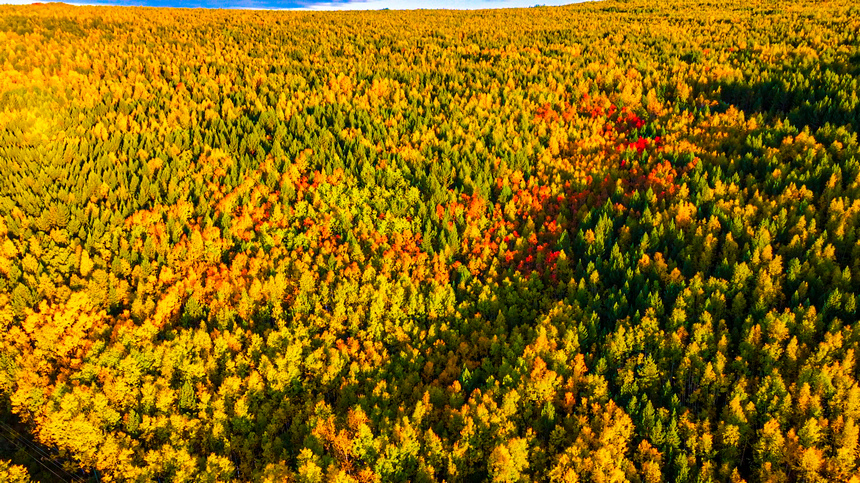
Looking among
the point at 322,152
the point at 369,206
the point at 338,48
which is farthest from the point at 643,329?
the point at 338,48

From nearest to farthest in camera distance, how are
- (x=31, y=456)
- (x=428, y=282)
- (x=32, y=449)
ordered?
(x=31, y=456)
(x=32, y=449)
(x=428, y=282)

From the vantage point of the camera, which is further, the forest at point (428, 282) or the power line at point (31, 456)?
the power line at point (31, 456)

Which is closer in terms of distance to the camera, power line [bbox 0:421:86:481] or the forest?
the forest

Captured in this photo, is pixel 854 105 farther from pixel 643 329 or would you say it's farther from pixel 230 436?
pixel 230 436

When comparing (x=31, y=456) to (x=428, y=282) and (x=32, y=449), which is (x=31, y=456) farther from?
(x=428, y=282)

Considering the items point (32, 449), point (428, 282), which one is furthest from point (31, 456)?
point (428, 282)

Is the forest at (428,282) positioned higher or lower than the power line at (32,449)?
higher

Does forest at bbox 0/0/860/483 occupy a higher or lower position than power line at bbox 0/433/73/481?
higher

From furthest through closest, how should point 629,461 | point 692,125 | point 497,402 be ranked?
point 692,125, point 497,402, point 629,461
